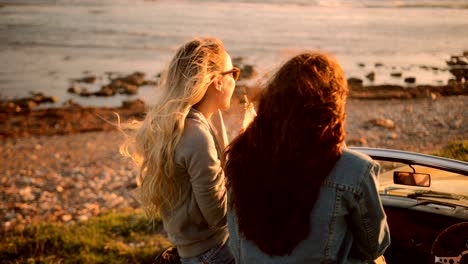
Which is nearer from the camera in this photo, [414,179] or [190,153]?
[190,153]

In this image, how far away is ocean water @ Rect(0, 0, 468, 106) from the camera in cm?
2423

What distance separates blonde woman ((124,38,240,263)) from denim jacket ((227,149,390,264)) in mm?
593

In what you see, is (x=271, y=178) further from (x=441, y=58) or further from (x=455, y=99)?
(x=441, y=58)

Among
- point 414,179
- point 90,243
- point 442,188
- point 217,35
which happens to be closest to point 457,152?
point 442,188

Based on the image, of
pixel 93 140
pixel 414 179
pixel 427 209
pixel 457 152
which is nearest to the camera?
pixel 414 179

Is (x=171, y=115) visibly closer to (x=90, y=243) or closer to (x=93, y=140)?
(x=90, y=243)

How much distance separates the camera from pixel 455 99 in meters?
17.2

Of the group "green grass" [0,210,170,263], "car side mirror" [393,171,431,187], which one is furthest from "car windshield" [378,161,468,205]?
"green grass" [0,210,170,263]

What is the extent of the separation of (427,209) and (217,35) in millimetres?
31778

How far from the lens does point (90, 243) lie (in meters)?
6.55

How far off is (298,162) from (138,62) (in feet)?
84.5

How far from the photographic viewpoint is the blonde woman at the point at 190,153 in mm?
2752

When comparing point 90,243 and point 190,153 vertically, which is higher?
point 190,153

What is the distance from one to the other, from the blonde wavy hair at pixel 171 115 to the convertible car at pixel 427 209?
1.19 meters
